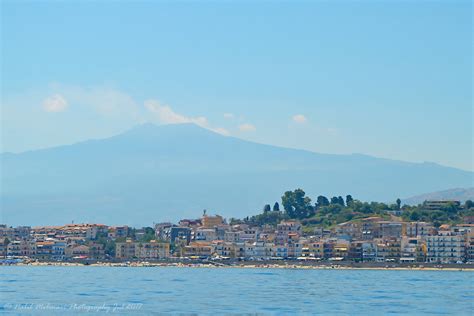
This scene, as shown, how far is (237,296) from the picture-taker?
65.6m

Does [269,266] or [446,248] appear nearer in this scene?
[446,248]

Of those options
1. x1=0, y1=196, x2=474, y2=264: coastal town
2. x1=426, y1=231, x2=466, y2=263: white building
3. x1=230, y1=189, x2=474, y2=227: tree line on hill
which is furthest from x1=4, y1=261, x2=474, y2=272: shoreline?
x1=230, y1=189, x2=474, y2=227: tree line on hill

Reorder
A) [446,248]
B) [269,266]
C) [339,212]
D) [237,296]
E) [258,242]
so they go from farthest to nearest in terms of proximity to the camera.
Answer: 1. [339,212]
2. [258,242]
3. [269,266]
4. [446,248]
5. [237,296]

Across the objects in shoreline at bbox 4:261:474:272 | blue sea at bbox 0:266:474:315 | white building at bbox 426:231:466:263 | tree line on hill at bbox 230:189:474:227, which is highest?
tree line on hill at bbox 230:189:474:227

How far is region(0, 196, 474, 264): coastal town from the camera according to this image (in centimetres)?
12850

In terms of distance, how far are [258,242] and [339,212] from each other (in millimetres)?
25764

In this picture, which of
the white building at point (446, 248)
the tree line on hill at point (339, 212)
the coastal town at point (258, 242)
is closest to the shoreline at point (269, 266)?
the coastal town at point (258, 242)

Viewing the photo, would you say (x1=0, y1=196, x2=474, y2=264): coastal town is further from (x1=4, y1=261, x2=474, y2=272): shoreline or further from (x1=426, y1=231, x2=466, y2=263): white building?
(x1=4, y1=261, x2=474, y2=272): shoreline

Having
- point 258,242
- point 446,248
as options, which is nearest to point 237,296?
point 446,248

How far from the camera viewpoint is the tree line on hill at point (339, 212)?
153750 mm

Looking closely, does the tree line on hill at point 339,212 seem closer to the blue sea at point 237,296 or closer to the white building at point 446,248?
the white building at point 446,248

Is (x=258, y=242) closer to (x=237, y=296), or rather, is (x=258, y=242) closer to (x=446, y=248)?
(x=446, y=248)

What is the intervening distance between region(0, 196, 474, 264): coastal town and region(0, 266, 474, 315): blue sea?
37846mm

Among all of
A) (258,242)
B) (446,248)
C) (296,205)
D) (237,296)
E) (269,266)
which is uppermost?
(296,205)
